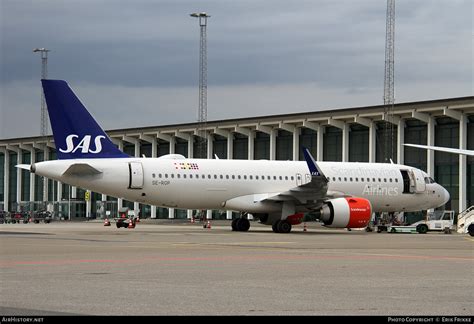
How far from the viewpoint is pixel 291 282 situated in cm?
1532

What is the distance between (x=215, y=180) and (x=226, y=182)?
0.65 m

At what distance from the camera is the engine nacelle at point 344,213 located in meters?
43.1

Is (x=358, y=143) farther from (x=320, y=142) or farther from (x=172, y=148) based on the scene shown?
(x=172, y=148)

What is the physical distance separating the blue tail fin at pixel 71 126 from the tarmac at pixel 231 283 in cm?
1821

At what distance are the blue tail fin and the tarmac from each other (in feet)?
59.8

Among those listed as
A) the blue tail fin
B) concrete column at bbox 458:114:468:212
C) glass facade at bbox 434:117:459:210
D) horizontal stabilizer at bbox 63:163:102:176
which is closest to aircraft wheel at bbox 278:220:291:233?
the blue tail fin

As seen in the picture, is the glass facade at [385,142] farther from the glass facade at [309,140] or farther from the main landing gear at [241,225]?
the main landing gear at [241,225]

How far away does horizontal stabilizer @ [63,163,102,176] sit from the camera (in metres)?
41.9

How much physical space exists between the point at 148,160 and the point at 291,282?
29504 millimetres

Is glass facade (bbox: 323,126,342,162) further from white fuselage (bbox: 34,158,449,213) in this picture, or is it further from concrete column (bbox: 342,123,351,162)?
white fuselage (bbox: 34,158,449,213)

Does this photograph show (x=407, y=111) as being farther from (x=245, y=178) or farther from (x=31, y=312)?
(x=31, y=312)

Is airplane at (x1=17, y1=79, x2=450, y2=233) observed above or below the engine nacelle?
above

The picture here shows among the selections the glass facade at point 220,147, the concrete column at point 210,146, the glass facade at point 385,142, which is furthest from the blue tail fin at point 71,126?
the glass facade at point 220,147

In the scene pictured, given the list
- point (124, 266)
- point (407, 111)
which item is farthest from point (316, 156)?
point (124, 266)
